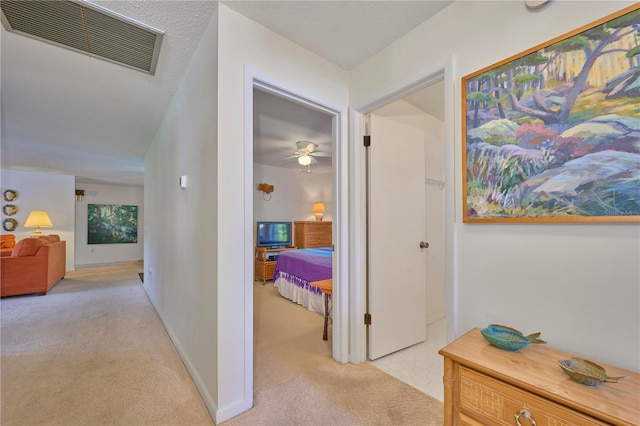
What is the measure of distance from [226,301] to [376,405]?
113 centimetres

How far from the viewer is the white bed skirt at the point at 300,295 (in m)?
3.30

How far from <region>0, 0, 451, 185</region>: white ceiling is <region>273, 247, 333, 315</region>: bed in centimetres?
182

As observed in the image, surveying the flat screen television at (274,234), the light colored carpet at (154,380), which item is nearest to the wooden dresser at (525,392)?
the light colored carpet at (154,380)

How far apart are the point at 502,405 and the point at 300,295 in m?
2.94

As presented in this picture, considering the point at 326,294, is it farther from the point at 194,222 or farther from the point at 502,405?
the point at 502,405

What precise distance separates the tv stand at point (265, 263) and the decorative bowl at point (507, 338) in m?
4.20

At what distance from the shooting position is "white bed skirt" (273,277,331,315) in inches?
130

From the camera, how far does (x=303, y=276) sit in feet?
11.7

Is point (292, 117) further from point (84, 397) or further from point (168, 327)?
point (84, 397)

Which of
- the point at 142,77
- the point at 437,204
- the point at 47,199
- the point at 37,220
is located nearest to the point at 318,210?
the point at 437,204

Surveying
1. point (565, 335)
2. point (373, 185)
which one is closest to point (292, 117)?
point (373, 185)

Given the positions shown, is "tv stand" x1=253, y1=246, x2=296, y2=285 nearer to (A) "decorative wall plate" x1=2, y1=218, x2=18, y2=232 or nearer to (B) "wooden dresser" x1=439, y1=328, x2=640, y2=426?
(B) "wooden dresser" x1=439, y1=328, x2=640, y2=426

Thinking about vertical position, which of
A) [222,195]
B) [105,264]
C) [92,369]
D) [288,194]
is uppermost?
[288,194]

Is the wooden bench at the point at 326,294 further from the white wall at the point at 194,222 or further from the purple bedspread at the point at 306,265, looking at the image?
the white wall at the point at 194,222
